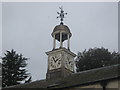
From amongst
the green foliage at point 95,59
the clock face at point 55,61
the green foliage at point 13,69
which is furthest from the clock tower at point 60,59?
the green foliage at point 13,69

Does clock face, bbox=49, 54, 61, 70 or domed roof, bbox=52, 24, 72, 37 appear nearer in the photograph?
clock face, bbox=49, 54, 61, 70

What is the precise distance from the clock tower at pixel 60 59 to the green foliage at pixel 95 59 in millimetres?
10733

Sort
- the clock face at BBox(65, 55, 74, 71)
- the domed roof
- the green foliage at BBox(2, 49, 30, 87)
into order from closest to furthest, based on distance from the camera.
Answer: the clock face at BBox(65, 55, 74, 71), the domed roof, the green foliage at BBox(2, 49, 30, 87)

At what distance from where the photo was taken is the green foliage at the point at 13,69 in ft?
121

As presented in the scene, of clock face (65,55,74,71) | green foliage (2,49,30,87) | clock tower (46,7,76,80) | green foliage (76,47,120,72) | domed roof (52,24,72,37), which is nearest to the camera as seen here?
clock tower (46,7,76,80)

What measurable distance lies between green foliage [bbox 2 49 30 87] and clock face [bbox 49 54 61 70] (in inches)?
581

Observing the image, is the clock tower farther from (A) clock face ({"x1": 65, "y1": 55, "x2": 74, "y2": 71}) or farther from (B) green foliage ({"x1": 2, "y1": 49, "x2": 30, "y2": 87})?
(B) green foliage ({"x1": 2, "y1": 49, "x2": 30, "y2": 87})

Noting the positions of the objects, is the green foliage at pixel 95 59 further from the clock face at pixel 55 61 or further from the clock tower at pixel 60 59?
the clock face at pixel 55 61

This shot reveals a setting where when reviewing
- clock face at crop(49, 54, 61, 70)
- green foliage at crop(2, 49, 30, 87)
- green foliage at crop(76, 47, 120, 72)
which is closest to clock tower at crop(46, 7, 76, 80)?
clock face at crop(49, 54, 61, 70)

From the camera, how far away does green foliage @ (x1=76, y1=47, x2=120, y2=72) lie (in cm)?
3348

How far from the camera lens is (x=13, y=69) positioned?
127 ft

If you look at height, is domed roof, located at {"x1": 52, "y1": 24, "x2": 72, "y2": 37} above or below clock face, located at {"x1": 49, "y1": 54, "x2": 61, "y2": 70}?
above

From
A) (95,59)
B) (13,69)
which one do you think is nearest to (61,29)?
(95,59)

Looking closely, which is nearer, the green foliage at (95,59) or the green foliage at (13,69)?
the green foliage at (95,59)
